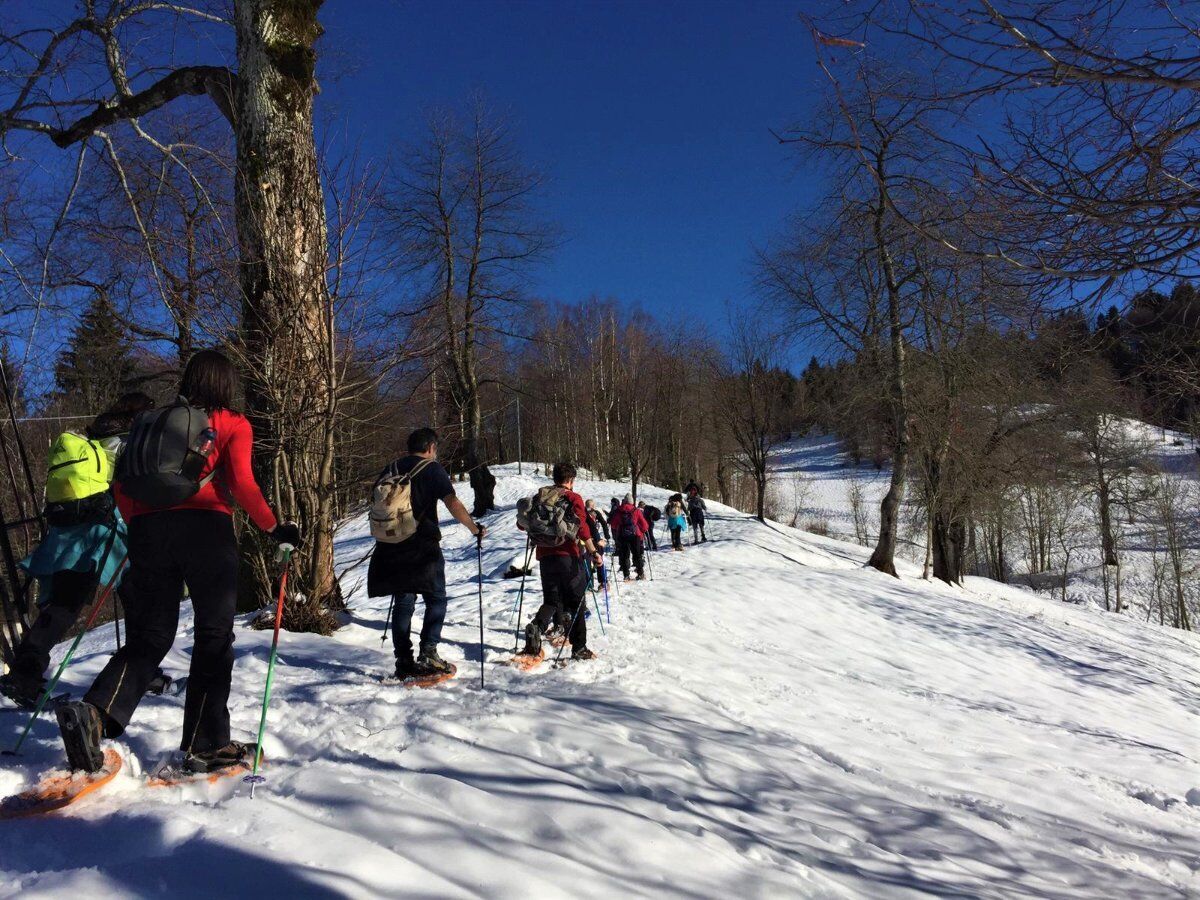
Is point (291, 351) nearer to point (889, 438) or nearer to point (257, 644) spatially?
point (257, 644)

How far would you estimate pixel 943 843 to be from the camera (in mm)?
3174

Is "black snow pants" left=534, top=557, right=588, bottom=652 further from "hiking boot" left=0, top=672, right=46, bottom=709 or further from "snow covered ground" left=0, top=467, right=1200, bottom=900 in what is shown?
"hiking boot" left=0, top=672, right=46, bottom=709

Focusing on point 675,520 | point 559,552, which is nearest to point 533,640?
point 559,552

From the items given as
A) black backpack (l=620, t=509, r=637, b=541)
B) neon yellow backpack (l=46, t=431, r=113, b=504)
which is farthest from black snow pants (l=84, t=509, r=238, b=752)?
black backpack (l=620, t=509, r=637, b=541)

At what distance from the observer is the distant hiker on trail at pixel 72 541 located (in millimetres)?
3605

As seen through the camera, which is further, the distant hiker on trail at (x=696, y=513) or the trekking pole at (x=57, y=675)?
the distant hiker on trail at (x=696, y=513)

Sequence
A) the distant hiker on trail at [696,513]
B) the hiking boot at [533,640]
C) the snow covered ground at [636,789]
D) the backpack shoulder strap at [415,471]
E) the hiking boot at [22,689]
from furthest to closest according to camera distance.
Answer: the distant hiker on trail at [696,513] < the hiking boot at [533,640] < the backpack shoulder strap at [415,471] < the hiking boot at [22,689] < the snow covered ground at [636,789]

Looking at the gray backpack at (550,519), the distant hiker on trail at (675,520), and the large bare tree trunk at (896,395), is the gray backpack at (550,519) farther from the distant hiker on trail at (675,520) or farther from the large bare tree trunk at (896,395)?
the large bare tree trunk at (896,395)

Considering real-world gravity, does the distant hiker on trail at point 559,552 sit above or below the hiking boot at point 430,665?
above

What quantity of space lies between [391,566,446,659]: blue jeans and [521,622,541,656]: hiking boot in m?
0.99

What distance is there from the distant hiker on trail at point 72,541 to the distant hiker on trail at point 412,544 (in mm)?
1489

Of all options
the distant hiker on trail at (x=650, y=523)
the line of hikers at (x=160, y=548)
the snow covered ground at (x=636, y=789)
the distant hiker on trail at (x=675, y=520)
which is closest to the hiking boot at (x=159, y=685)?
the line of hikers at (x=160, y=548)

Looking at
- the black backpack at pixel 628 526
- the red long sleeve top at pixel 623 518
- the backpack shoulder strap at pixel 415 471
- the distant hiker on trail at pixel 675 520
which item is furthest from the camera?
the distant hiker on trail at pixel 675 520

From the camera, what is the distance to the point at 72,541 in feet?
12.1
